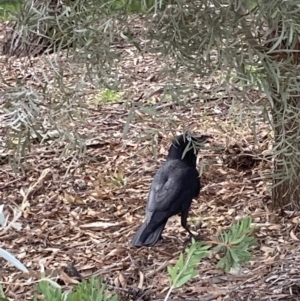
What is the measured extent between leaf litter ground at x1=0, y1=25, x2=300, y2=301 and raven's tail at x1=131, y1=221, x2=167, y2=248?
0.23 feet

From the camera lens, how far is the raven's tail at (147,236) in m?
2.49

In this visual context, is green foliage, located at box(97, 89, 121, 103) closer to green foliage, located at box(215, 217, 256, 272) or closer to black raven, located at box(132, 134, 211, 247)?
black raven, located at box(132, 134, 211, 247)

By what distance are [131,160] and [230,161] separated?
540 millimetres

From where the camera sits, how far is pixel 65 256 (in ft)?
8.65

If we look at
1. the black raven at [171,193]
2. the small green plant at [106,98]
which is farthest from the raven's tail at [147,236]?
the small green plant at [106,98]

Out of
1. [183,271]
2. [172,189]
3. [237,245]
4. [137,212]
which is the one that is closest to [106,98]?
[137,212]

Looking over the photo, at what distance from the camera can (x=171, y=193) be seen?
2604mm

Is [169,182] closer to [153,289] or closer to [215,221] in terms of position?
[215,221]

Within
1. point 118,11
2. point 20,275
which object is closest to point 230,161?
point 20,275

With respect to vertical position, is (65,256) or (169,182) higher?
(169,182)

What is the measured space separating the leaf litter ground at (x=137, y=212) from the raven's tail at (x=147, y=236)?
0.07 meters

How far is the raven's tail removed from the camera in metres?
2.49

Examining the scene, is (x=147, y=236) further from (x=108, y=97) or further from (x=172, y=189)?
(x=108, y=97)

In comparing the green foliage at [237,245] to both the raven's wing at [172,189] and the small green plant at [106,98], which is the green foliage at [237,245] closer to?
the raven's wing at [172,189]
